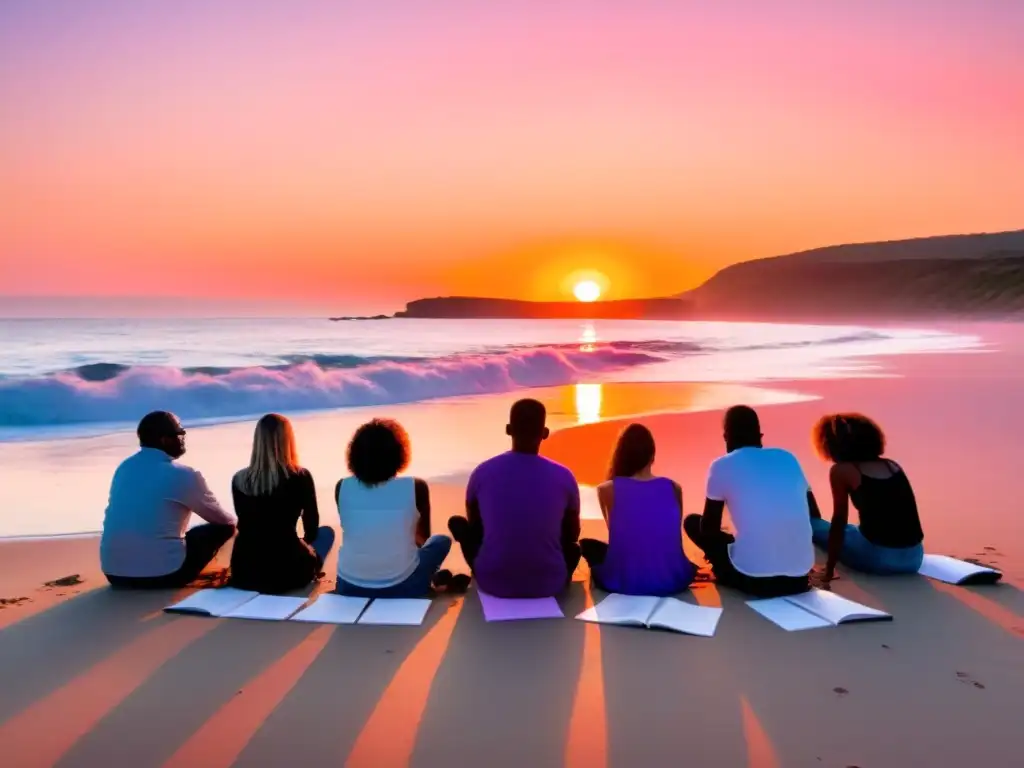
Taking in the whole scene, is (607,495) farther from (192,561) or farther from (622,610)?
(192,561)

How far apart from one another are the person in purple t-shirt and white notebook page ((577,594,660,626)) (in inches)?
11.9

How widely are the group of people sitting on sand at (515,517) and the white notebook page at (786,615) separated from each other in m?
0.11

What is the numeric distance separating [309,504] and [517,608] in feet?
4.47

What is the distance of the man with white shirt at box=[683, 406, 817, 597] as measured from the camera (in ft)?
15.4

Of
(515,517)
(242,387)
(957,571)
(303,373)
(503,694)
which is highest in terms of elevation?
(303,373)

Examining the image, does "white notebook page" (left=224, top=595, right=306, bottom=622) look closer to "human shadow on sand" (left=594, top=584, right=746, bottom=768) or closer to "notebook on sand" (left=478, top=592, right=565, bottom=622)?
"notebook on sand" (left=478, top=592, right=565, bottom=622)

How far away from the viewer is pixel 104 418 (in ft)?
52.1

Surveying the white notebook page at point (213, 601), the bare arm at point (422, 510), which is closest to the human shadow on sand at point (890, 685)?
the bare arm at point (422, 510)

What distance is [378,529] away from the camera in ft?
15.5

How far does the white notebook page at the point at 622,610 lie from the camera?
14.5 feet

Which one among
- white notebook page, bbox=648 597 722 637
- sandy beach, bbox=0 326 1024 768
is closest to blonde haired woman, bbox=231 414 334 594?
sandy beach, bbox=0 326 1024 768

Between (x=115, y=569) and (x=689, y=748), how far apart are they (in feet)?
11.7

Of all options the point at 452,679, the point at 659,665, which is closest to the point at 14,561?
the point at 452,679

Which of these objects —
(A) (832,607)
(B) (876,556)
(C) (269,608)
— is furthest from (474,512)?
(B) (876,556)
